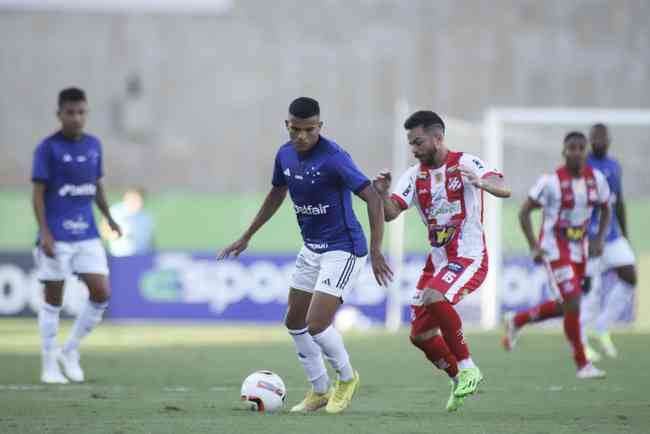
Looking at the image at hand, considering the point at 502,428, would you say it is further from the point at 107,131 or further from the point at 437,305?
the point at 107,131

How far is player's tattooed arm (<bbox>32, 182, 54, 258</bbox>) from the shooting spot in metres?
11.0

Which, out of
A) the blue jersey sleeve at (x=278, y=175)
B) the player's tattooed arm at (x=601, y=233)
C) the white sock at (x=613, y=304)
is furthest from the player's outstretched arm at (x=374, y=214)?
the white sock at (x=613, y=304)

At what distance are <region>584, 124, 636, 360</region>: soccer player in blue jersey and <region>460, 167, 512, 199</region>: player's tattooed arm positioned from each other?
15.5 feet

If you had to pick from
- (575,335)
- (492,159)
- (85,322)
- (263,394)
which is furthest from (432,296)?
(492,159)

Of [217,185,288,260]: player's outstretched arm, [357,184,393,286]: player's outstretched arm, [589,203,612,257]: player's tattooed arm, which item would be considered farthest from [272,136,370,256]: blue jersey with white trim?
[589,203,612,257]: player's tattooed arm

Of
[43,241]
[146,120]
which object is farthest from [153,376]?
[146,120]

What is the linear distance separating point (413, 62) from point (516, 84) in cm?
301

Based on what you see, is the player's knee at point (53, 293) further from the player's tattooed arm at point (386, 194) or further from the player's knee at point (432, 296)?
the player's knee at point (432, 296)

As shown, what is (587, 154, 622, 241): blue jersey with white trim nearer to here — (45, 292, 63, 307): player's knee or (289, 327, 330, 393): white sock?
(289, 327, 330, 393): white sock

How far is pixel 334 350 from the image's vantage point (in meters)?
8.66

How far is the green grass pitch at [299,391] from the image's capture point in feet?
25.8

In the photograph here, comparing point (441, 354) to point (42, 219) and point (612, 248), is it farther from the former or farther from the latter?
point (612, 248)

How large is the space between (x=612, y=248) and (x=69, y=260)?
626 centimetres

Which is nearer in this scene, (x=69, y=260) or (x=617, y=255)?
(x=69, y=260)
